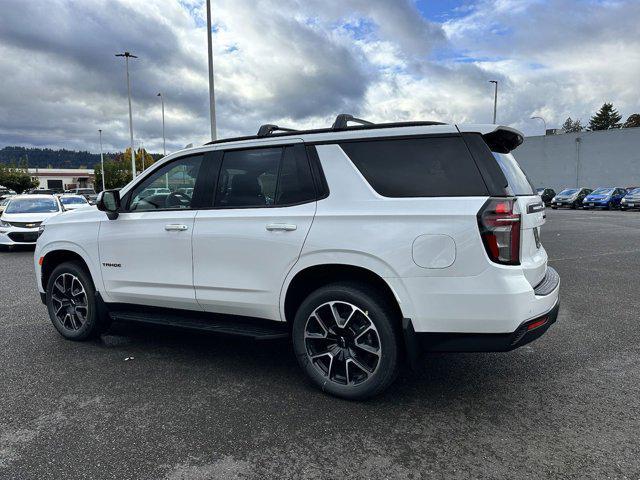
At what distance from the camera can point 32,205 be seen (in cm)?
1349

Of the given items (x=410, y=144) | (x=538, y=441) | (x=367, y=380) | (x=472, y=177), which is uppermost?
(x=410, y=144)

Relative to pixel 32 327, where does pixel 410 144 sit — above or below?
above

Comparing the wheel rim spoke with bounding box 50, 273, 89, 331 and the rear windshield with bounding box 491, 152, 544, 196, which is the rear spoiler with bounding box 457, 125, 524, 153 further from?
the wheel rim spoke with bounding box 50, 273, 89, 331

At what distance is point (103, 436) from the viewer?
3.03 m

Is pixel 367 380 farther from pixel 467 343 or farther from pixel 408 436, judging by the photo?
Answer: pixel 467 343

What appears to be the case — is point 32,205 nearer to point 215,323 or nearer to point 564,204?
point 215,323

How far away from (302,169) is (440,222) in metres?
1.17

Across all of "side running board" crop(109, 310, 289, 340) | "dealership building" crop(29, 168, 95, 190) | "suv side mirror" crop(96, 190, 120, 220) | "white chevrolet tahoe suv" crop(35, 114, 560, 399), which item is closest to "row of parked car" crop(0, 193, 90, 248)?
"suv side mirror" crop(96, 190, 120, 220)

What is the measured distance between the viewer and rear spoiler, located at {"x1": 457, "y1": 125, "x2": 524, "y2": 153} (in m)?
3.18

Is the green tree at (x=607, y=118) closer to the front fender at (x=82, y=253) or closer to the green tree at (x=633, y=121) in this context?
the green tree at (x=633, y=121)

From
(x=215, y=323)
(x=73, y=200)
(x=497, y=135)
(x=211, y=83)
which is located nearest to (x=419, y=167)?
(x=497, y=135)

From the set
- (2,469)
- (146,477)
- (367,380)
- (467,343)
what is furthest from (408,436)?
(2,469)

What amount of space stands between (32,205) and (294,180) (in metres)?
12.6

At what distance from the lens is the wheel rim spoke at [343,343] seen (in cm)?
337
